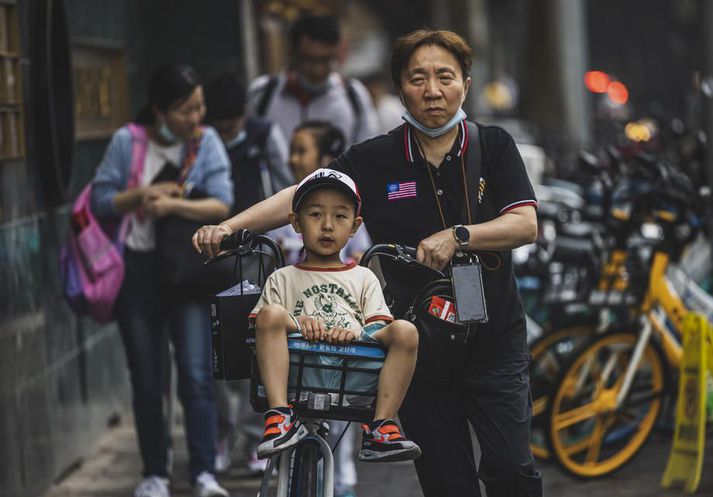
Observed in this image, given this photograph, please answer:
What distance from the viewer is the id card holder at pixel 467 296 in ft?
13.5

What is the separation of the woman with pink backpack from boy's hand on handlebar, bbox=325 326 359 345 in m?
2.79

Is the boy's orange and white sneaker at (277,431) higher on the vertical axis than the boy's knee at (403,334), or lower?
lower

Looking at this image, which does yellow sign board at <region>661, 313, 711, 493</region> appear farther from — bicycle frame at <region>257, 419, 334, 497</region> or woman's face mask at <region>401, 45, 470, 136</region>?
bicycle frame at <region>257, 419, 334, 497</region>

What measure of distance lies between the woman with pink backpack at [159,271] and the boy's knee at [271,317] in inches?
107

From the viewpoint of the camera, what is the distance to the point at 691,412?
667 centimetres

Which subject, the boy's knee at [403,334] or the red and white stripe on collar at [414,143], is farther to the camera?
the red and white stripe on collar at [414,143]

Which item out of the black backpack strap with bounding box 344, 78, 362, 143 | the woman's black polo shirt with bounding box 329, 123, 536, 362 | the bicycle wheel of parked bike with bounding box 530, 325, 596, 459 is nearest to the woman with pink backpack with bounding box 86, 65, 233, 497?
the black backpack strap with bounding box 344, 78, 362, 143

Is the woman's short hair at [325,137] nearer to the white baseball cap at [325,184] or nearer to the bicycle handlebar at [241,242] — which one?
the bicycle handlebar at [241,242]

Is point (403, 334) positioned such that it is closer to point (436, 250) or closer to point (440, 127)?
point (436, 250)

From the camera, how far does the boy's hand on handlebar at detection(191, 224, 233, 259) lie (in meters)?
4.17

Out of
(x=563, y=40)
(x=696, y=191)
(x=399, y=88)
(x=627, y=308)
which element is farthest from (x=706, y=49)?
(x=563, y=40)

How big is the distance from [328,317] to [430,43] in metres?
1.00

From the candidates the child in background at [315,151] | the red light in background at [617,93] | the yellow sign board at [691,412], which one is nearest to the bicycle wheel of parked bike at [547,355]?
the yellow sign board at [691,412]

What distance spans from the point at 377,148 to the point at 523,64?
64.6ft
